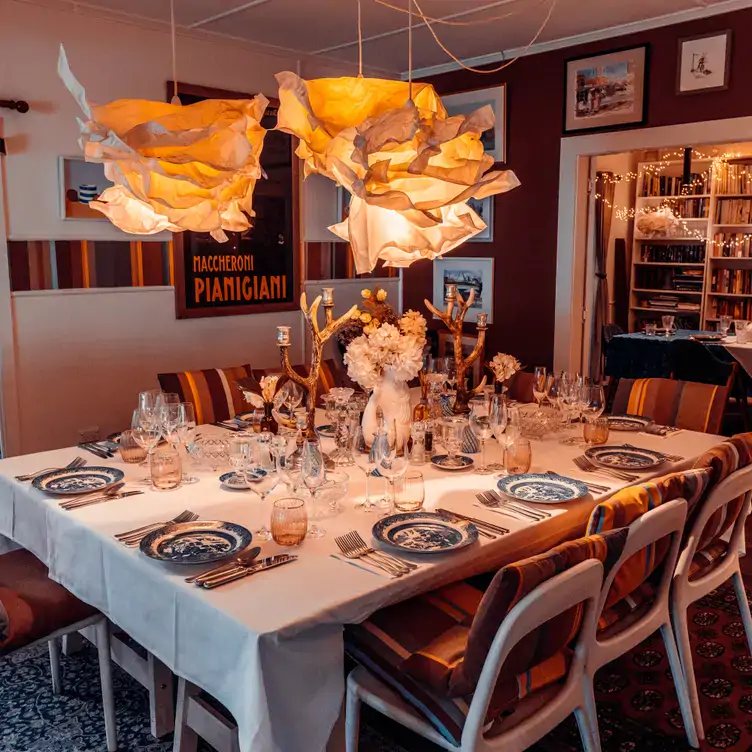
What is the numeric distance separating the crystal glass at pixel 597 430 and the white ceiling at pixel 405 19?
2.40 m

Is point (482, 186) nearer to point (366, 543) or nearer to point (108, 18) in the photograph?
point (366, 543)

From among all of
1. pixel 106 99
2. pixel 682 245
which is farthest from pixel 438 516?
pixel 682 245

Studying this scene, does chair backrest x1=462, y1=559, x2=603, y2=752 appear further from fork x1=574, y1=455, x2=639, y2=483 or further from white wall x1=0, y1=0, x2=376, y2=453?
white wall x1=0, y1=0, x2=376, y2=453

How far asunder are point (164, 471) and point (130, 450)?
1.08ft

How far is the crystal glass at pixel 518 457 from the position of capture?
99.7 inches

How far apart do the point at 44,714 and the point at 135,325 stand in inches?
104

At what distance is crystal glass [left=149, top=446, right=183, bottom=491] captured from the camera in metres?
2.37

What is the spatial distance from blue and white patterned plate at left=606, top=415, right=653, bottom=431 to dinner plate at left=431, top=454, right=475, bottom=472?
75 cm

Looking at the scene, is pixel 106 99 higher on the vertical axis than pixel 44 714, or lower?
higher

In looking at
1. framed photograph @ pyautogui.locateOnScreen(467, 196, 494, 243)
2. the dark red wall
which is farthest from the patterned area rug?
framed photograph @ pyautogui.locateOnScreen(467, 196, 494, 243)

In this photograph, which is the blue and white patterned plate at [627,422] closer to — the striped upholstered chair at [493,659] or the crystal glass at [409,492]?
the crystal glass at [409,492]

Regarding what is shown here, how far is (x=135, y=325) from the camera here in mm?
4711

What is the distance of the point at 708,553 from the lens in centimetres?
259

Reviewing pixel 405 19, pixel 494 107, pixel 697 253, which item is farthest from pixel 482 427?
pixel 697 253
